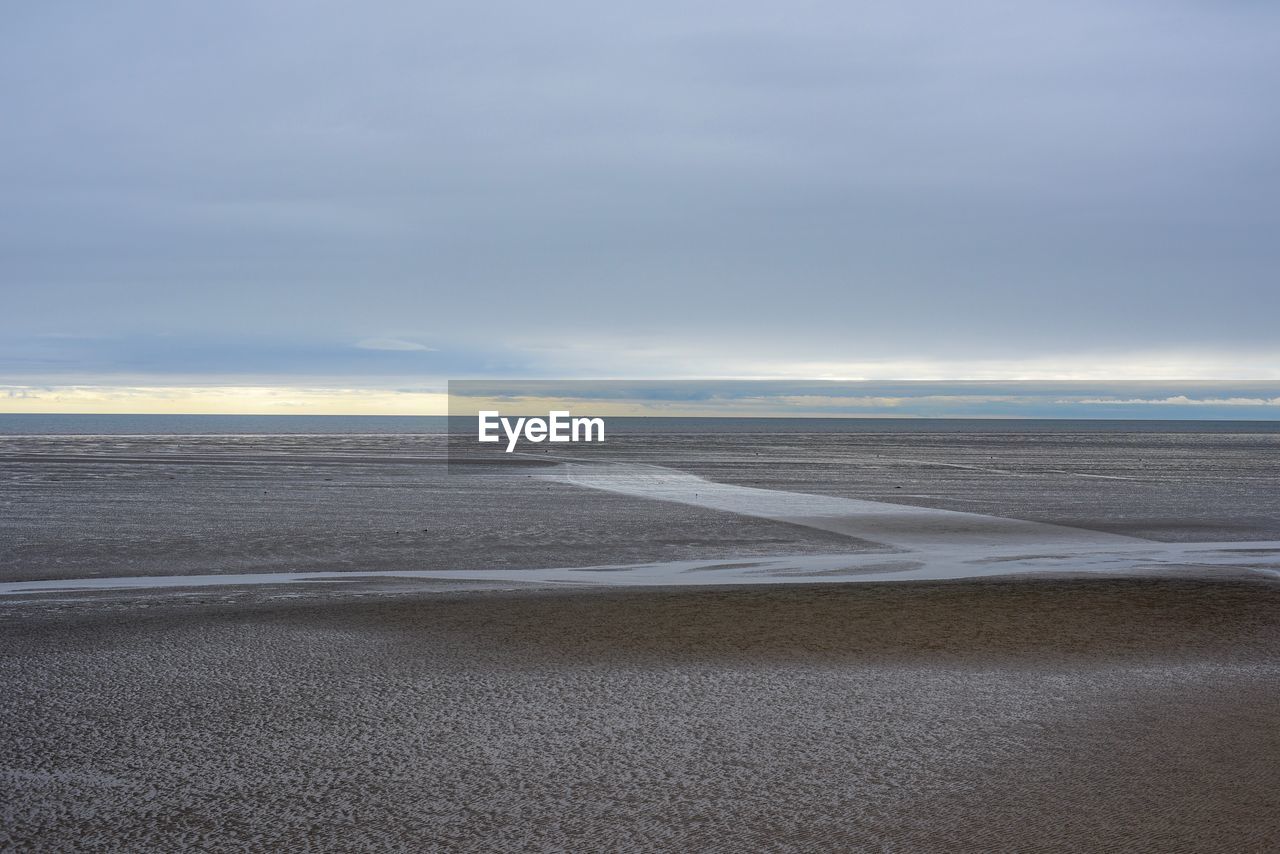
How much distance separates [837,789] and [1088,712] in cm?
296

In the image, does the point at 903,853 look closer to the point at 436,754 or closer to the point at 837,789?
the point at 837,789

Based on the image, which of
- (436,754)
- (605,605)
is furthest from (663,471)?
(436,754)

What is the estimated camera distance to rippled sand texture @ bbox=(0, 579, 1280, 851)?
248 inches

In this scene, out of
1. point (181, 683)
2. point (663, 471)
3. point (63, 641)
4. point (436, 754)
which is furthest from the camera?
point (663, 471)

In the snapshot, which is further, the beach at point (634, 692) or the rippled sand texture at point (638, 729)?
the beach at point (634, 692)

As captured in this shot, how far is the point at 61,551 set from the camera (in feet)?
64.2

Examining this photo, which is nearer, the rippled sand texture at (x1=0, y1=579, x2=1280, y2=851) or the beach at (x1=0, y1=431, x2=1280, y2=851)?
the rippled sand texture at (x1=0, y1=579, x2=1280, y2=851)

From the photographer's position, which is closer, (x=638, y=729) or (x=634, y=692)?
(x=638, y=729)

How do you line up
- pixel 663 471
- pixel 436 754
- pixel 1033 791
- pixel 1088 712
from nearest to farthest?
1. pixel 1033 791
2. pixel 436 754
3. pixel 1088 712
4. pixel 663 471

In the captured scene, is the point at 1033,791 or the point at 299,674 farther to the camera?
the point at 299,674

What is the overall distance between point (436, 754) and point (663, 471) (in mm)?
42901

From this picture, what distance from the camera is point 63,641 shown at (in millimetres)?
11336

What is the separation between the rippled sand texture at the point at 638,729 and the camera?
631 centimetres

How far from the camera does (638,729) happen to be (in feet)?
27.1
